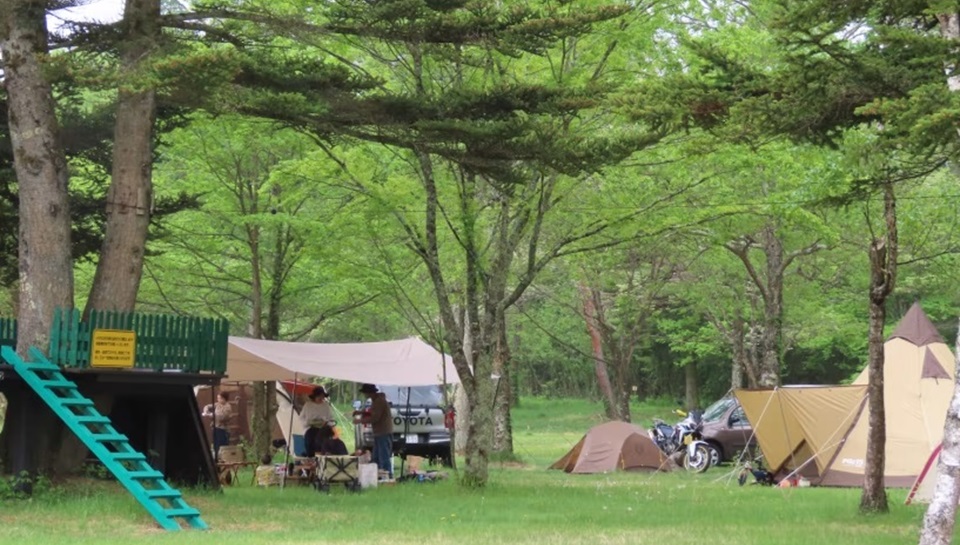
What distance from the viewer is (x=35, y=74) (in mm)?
12305

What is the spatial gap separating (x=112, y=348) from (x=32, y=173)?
200cm

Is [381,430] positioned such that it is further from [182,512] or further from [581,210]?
[182,512]

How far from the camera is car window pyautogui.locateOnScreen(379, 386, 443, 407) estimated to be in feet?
71.5

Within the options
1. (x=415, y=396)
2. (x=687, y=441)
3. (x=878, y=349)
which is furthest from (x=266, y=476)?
A: (x=687, y=441)

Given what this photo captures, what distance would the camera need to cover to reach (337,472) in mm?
15227

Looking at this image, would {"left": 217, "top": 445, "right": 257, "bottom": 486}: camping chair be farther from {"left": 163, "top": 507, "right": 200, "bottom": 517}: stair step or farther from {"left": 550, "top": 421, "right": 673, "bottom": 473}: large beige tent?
{"left": 550, "top": 421, "right": 673, "bottom": 473}: large beige tent

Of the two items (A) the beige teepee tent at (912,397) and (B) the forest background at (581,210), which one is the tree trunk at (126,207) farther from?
(A) the beige teepee tent at (912,397)

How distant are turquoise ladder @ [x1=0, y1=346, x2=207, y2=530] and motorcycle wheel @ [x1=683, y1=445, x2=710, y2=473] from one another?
1280 cm

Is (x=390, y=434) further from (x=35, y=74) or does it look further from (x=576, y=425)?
(x=576, y=425)

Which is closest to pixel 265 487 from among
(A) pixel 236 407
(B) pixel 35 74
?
(B) pixel 35 74

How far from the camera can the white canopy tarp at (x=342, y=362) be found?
16.2m

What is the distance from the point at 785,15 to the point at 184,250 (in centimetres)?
1455

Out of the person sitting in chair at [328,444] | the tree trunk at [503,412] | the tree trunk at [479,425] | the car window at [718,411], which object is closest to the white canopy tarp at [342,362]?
the person sitting in chair at [328,444]

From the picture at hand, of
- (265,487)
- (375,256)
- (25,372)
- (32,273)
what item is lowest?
(265,487)
